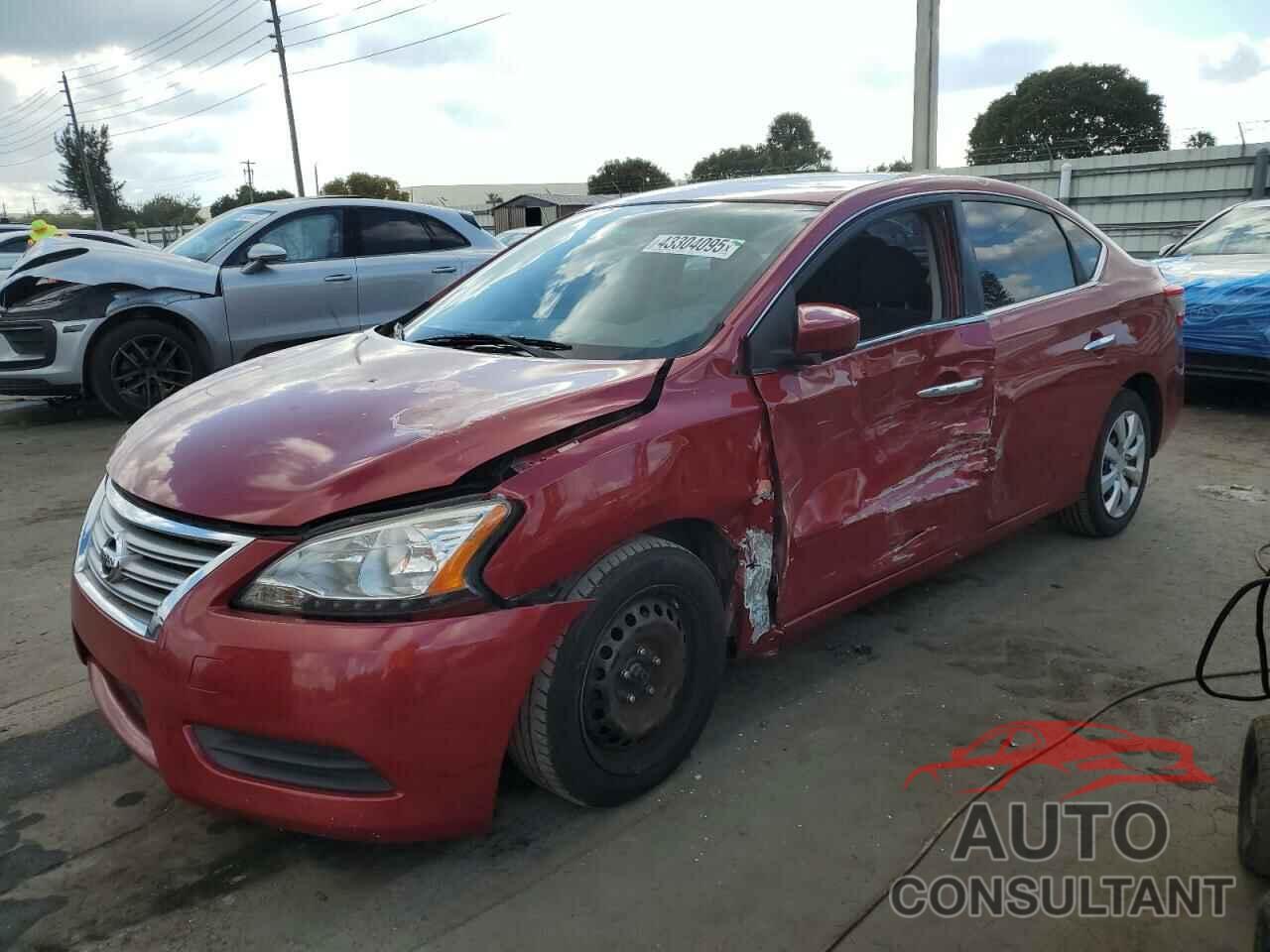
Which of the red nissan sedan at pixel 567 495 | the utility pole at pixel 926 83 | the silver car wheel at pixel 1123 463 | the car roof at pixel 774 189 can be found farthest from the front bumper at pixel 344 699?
the utility pole at pixel 926 83

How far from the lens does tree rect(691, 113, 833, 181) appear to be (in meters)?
69.7

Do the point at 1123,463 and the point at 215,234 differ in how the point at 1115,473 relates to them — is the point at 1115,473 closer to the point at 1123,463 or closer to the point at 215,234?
the point at 1123,463

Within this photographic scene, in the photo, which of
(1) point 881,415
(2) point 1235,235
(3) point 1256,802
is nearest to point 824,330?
(1) point 881,415

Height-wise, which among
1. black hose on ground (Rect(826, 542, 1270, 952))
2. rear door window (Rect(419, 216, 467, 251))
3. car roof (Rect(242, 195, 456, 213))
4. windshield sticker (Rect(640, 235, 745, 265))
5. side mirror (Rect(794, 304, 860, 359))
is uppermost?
car roof (Rect(242, 195, 456, 213))

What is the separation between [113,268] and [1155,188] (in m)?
14.7

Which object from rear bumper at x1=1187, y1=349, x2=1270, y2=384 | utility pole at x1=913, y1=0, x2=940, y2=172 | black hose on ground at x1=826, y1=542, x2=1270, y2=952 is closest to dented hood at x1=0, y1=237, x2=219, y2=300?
black hose on ground at x1=826, y1=542, x2=1270, y2=952

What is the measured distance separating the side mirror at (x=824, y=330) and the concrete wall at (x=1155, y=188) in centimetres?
1262

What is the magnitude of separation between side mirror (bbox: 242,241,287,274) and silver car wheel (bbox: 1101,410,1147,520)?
5707 mm

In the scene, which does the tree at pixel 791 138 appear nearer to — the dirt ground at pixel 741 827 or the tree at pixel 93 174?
the tree at pixel 93 174

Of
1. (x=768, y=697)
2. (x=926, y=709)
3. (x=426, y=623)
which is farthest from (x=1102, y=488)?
(x=426, y=623)

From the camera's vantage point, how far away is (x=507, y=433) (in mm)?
2334

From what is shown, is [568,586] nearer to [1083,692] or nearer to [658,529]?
[658,529]

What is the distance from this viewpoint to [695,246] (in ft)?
10.5

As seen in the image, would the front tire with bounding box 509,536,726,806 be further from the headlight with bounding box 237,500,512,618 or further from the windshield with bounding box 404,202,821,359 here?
the windshield with bounding box 404,202,821,359
